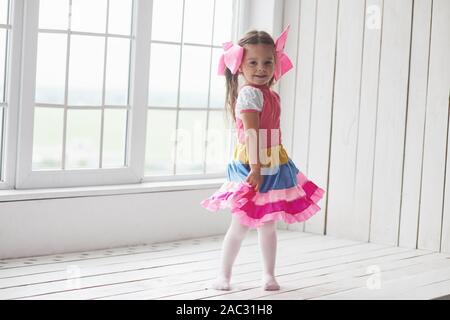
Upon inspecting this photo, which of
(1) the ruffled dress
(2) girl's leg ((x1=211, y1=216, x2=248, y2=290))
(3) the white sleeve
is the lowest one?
(2) girl's leg ((x1=211, y1=216, x2=248, y2=290))

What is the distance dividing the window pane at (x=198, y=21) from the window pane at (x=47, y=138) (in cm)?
101

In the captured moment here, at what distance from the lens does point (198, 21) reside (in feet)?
14.9

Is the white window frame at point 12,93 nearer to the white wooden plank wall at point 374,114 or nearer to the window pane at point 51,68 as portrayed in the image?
the window pane at point 51,68

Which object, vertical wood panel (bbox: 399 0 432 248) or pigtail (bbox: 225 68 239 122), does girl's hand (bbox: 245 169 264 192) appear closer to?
pigtail (bbox: 225 68 239 122)

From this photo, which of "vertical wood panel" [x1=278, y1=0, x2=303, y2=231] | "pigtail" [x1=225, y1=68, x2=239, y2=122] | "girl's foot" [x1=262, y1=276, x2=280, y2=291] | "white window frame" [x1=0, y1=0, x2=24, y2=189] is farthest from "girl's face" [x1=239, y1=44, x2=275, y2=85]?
"vertical wood panel" [x1=278, y1=0, x2=303, y2=231]

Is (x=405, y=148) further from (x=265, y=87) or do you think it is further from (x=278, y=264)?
(x=265, y=87)

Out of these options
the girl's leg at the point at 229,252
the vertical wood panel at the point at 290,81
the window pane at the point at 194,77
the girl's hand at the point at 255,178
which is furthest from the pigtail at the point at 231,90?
the vertical wood panel at the point at 290,81

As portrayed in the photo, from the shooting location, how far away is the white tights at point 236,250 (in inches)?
126

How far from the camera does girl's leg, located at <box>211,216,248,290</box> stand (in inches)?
126

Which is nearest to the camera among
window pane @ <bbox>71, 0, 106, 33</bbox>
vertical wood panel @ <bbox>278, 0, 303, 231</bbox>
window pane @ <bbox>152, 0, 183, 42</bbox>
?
window pane @ <bbox>71, 0, 106, 33</bbox>

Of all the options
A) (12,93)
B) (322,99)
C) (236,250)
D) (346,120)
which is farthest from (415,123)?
(12,93)

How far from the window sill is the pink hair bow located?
975mm

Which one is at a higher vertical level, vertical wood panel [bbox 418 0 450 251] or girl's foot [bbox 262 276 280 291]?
vertical wood panel [bbox 418 0 450 251]

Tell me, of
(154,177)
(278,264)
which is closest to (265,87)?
(278,264)
